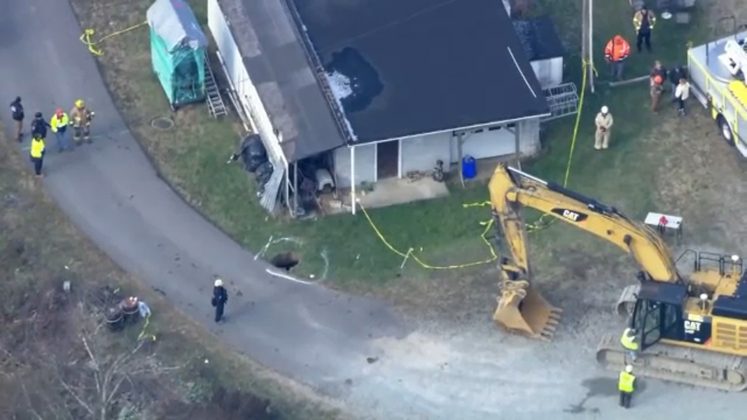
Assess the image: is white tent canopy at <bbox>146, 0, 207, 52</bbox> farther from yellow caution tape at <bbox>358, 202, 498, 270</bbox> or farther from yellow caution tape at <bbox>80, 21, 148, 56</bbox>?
yellow caution tape at <bbox>358, 202, 498, 270</bbox>

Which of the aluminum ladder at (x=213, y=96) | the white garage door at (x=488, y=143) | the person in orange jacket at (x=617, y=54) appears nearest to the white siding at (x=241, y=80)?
the aluminum ladder at (x=213, y=96)

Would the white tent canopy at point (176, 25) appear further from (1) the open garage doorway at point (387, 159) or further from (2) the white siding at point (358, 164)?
(1) the open garage doorway at point (387, 159)

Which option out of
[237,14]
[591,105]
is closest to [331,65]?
[237,14]

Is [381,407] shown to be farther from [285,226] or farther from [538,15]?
[538,15]

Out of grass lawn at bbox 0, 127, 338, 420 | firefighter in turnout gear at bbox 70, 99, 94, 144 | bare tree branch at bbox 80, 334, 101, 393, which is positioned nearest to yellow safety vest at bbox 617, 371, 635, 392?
grass lawn at bbox 0, 127, 338, 420

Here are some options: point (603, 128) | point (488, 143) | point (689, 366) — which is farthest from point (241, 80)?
point (689, 366)
